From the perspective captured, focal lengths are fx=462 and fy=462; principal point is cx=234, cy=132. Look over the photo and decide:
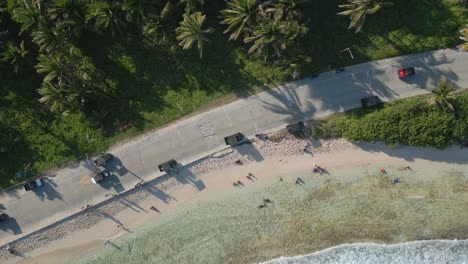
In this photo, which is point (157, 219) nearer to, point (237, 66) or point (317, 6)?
point (237, 66)

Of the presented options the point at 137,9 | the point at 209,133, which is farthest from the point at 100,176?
the point at 137,9

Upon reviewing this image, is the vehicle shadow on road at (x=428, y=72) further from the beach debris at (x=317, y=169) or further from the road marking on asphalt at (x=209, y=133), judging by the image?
the road marking on asphalt at (x=209, y=133)

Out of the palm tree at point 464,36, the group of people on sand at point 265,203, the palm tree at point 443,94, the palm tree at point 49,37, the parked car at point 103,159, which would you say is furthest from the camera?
the group of people on sand at point 265,203

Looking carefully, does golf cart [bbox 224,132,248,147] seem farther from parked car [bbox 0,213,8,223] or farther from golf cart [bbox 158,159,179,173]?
parked car [bbox 0,213,8,223]

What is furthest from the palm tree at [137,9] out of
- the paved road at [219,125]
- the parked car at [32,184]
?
the parked car at [32,184]

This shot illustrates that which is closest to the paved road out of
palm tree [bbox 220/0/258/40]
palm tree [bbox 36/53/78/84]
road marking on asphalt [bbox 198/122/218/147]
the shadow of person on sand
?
road marking on asphalt [bbox 198/122/218/147]

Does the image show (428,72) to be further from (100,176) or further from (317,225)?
(100,176)

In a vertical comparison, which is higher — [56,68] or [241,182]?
[56,68]
